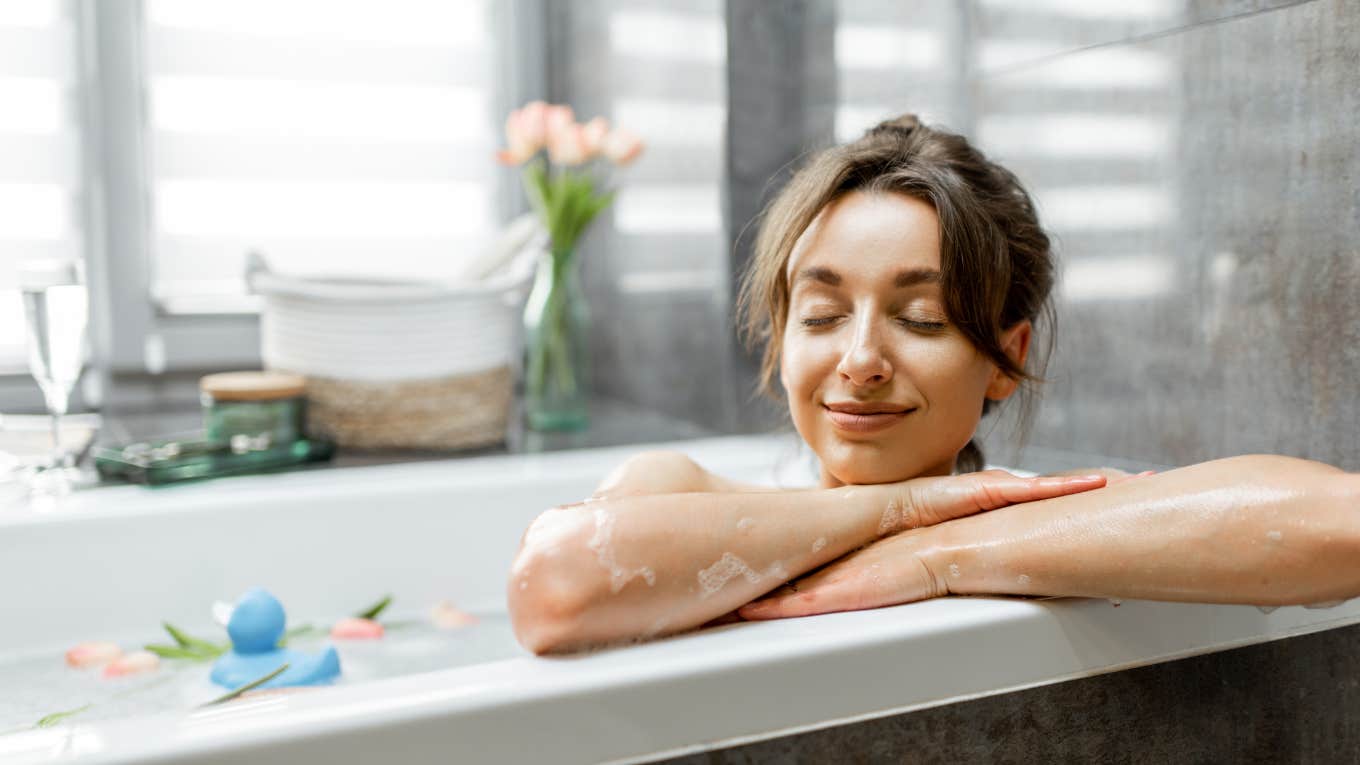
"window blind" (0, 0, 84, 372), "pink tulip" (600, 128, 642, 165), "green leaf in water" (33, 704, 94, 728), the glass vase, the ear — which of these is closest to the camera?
the ear

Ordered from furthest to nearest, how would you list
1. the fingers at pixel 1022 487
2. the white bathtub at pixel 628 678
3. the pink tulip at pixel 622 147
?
the pink tulip at pixel 622 147
the fingers at pixel 1022 487
the white bathtub at pixel 628 678

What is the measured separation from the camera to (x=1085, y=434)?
4.21 feet

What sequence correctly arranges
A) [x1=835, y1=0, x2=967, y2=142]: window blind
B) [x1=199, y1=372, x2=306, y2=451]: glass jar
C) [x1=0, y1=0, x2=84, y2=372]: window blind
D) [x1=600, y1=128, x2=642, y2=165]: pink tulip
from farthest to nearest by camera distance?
[x1=0, y1=0, x2=84, y2=372]: window blind < [x1=600, y1=128, x2=642, y2=165]: pink tulip < [x1=199, y1=372, x2=306, y2=451]: glass jar < [x1=835, y1=0, x2=967, y2=142]: window blind

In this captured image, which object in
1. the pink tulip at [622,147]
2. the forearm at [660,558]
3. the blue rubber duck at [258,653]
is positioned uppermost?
the pink tulip at [622,147]

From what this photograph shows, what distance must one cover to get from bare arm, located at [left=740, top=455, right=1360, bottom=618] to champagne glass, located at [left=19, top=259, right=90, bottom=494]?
1034mm

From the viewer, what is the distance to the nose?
85 cm

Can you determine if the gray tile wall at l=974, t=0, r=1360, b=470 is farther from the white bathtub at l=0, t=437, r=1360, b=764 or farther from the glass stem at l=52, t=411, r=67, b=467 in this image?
the glass stem at l=52, t=411, r=67, b=467

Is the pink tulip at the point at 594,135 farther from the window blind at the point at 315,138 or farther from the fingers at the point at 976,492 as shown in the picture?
the fingers at the point at 976,492

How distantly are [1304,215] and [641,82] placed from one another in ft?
4.50

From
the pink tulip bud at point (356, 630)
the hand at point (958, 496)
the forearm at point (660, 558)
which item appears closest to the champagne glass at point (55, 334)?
the pink tulip bud at point (356, 630)

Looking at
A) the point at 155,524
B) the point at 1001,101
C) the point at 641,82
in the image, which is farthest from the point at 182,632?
the point at 641,82

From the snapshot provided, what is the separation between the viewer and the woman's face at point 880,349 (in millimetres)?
872

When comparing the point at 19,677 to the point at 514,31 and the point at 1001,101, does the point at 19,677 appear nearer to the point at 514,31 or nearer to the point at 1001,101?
the point at 1001,101

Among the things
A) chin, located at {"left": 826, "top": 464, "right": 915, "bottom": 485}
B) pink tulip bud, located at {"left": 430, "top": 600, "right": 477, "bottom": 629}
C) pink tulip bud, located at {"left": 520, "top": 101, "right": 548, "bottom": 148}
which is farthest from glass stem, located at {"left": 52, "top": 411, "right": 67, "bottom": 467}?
chin, located at {"left": 826, "top": 464, "right": 915, "bottom": 485}
